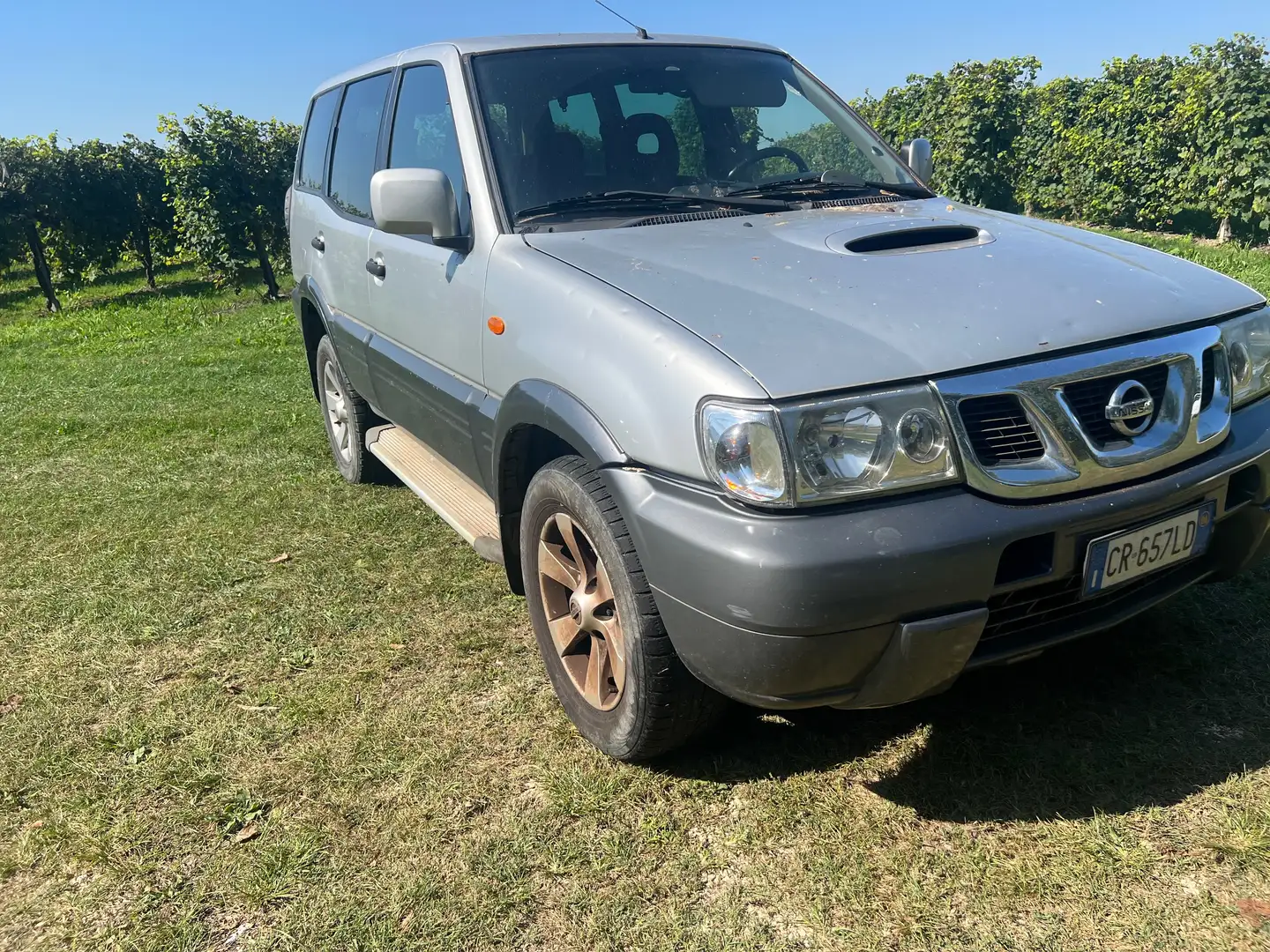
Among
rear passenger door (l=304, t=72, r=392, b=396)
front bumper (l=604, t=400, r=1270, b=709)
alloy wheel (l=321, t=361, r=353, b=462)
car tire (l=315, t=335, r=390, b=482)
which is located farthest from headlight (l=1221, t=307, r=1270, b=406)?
alloy wheel (l=321, t=361, r=353, b=462)

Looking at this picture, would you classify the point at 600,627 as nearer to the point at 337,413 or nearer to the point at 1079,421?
the point at 1079,421

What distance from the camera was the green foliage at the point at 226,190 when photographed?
47.4 ft

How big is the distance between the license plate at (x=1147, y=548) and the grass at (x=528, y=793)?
1.89 ft

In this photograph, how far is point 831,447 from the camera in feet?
6.21

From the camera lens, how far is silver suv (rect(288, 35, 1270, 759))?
189 cm

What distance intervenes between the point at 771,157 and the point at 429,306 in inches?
51.1

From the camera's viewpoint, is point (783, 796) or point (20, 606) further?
point (20, 606)

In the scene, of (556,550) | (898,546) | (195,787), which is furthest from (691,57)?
(195,787)

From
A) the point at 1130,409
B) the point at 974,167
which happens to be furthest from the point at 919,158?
the point at 974,167

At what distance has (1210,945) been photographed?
184 centimetres

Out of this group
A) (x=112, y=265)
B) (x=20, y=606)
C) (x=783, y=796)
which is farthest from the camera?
(x=112, y=265)

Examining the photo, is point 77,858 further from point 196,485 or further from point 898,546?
point 196,485

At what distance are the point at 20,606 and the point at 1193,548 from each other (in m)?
4.09

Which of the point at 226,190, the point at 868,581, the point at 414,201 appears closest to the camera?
the point at 868,581
